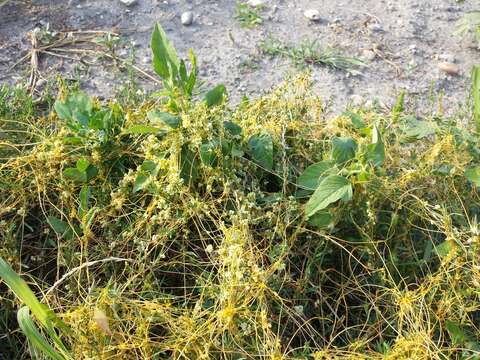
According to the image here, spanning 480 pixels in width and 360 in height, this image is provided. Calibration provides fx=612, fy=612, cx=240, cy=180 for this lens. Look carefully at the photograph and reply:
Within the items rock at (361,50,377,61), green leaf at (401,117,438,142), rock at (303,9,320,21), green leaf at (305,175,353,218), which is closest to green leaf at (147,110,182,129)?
green leaf at (305,175,353,218)

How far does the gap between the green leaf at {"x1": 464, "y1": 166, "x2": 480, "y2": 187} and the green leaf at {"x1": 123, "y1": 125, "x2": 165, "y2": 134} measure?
1.10 meters

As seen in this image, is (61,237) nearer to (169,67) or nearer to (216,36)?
(169,67)

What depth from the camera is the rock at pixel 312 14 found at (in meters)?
3.43

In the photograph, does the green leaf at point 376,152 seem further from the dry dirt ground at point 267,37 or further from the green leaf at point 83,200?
the green leaf at point 83,200

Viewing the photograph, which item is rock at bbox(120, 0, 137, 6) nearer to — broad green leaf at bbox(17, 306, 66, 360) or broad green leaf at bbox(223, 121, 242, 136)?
broad green leaf at bbox(223, 121, 242, 136)

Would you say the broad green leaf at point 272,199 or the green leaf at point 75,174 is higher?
the green leaf at point 75,174

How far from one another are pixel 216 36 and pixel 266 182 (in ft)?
4.33

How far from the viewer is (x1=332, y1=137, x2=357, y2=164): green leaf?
2.13 meters

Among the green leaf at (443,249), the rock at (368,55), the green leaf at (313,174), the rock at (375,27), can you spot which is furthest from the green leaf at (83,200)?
the rock at (375,27)

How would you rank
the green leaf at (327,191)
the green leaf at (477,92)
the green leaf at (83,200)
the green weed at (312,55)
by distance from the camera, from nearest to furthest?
the green leaf at (327,191)
the green leaf at (83,200)
the green leaf at (477,92)
the green weed at (312,55)

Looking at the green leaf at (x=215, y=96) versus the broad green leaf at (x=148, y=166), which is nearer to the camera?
the broad green leaf at (x=148, y=166)

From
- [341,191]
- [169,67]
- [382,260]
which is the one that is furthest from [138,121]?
[382,260]

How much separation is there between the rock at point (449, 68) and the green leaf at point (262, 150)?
143cm

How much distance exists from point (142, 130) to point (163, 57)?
32cm
